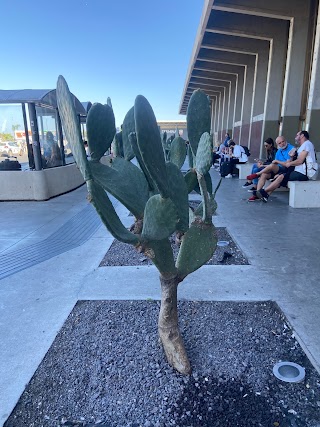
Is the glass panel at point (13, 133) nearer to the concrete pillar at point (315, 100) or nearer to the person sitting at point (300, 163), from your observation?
the person sitting at point (300, 163)

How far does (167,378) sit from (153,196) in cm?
117

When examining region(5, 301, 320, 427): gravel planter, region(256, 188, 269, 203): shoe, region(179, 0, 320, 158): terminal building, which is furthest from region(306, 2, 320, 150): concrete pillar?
region(5, 301, 320, 427): gravel planter

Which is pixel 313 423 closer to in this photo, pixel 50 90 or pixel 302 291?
pixel 302 291

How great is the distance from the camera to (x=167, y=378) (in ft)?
6.49

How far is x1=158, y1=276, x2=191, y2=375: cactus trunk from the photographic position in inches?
80.0

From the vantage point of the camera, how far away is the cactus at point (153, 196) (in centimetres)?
145

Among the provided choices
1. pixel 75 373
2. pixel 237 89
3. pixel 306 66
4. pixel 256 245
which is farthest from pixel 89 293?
pixel 237 89

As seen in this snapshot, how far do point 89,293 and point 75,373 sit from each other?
1.09 meters

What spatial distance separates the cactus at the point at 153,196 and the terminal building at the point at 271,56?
7233mm

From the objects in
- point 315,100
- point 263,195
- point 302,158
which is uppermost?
point 315,100

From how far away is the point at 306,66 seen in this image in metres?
9.75

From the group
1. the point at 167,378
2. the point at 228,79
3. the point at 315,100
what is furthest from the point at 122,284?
the point at 228,79

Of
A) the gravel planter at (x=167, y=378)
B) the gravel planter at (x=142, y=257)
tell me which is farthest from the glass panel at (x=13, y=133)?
the gravel planter at (x=167, y=378)

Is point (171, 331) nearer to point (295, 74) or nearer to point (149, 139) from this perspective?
point (149, 139)
